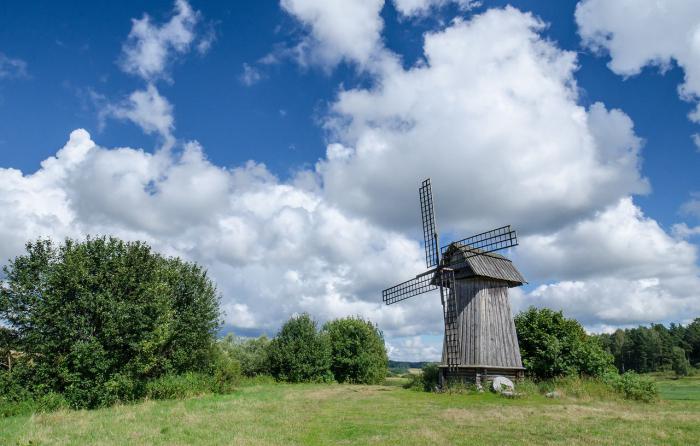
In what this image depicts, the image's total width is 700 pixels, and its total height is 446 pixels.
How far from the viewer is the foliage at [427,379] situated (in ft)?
126

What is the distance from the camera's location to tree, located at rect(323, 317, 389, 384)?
59.6 metres

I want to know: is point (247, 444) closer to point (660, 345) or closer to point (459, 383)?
point (459, 383)

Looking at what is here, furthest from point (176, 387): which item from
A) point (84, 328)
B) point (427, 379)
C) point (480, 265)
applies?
point (480, 265)

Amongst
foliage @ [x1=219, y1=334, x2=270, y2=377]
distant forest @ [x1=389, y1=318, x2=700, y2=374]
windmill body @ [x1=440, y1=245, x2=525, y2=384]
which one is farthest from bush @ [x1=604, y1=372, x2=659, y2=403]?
distant forest @ [x1=389, y1=318, x2=700, y2=374]

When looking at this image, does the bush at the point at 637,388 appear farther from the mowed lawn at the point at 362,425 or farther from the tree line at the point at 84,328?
the tree line at the point at 84,328

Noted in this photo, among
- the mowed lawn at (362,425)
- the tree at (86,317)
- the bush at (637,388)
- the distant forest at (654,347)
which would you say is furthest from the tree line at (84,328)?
the distant forest at (654,347)

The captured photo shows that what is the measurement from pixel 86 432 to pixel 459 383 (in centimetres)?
2610

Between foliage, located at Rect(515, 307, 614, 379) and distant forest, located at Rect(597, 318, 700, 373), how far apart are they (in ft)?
250

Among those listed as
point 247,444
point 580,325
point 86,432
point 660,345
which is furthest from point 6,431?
point 660,345

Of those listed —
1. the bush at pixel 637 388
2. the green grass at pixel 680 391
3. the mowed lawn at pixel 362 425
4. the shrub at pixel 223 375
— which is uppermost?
the shrub at pixel 223 375

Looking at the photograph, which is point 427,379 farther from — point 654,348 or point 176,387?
point 654,348

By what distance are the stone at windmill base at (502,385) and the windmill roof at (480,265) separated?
26.1 feet

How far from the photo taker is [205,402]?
2858 centimetres

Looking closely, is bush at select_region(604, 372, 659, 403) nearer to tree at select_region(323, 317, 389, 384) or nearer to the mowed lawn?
the mowed lawn
